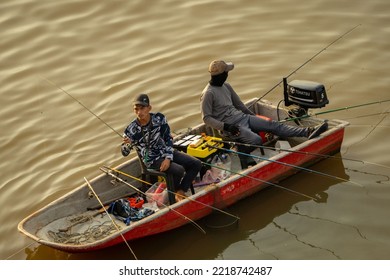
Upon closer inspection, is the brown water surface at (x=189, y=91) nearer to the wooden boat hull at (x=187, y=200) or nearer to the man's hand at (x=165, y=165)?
the wooden boat hull at (x=187, y=200)

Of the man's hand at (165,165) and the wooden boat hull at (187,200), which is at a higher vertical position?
the man's hand at (165,165)

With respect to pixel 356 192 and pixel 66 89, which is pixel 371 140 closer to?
pixel 356 192

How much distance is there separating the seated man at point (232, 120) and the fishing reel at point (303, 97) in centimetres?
36

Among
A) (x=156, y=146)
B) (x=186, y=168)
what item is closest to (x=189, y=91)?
(x=186, y=168)

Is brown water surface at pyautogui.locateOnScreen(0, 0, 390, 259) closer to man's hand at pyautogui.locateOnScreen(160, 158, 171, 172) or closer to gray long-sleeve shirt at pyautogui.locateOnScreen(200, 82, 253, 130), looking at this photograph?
man's hand at pyautogui.locateOnScreen(160, 158, 171, 172)

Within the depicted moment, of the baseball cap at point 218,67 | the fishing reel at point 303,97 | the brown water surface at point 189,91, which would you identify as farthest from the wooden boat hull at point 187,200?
the baseball cap at point 218,67

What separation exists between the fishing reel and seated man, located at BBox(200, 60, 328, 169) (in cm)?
36

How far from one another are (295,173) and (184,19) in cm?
583

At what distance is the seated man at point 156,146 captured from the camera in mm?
9469

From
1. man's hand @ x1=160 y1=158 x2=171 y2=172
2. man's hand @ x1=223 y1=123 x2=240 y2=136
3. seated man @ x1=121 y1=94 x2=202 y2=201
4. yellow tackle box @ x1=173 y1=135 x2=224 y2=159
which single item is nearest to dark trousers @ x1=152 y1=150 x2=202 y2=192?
seated man @ x1=121 y1=94 x2=202 y2=201

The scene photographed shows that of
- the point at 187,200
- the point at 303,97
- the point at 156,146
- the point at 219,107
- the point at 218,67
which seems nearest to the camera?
the point at 187,200

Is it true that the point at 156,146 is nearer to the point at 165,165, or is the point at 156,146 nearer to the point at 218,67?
the point at 165,165

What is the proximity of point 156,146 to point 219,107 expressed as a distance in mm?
1383

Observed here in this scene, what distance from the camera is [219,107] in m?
10.5
